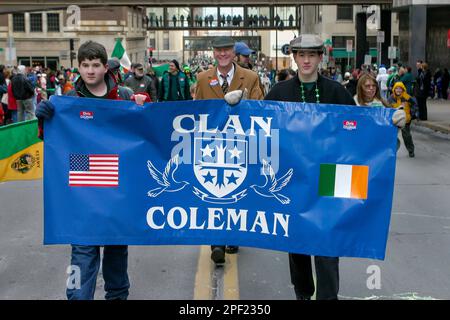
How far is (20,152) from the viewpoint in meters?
6.51

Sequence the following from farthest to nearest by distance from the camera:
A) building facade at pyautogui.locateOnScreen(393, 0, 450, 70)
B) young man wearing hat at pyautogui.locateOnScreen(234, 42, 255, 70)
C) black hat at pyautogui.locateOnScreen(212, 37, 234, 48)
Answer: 1. building facade at pyautogui.locateOnScreen(393, 0, 450, 70)
2. young man wearing hat at pyautogui.locateOnScreen(234, 42, 255, 70)
3. black hat at pyautogui.locateOnScreen(212, 37, 234, 48)

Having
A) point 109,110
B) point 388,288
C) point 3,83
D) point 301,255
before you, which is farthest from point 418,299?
point 3,83

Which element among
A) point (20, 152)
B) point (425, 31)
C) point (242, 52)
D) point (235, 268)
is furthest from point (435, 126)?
point (20, 152)

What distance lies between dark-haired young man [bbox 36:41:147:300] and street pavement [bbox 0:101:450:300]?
0.69 metres

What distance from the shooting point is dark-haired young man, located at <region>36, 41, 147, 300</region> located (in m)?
5.24

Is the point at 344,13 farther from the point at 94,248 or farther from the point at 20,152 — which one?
the point at 94,248

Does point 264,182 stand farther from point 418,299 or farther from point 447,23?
point 447,23

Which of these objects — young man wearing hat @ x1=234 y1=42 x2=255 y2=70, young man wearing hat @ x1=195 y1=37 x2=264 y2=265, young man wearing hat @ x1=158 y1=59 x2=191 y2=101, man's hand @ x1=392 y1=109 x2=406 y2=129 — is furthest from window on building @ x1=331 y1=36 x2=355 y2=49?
man's hand @ x1=392 y1=109 x2=406 y2=129

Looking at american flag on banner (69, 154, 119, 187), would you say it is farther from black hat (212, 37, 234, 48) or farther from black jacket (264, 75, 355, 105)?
black hat (212, 37, 234, 48)

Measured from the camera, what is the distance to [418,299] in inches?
242

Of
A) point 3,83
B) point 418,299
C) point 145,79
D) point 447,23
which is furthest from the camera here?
point 447,23

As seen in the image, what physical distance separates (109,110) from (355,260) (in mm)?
3214

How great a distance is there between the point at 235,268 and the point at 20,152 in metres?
2.16

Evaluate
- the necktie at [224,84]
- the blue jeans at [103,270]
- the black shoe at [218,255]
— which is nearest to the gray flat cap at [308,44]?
the blue jeans at [103,270]
